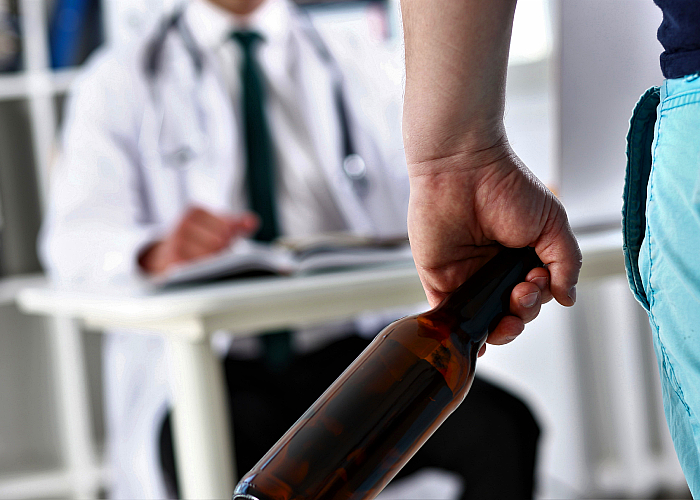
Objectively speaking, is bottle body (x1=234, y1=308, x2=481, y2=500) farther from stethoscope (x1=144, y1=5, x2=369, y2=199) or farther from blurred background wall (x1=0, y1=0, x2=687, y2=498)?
blurred background wall (x1=0, y1=0, x2=687, y2=498)

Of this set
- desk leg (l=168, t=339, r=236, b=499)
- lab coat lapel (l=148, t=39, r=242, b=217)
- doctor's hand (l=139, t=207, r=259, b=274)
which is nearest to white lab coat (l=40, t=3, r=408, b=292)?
lab coat lapel (l=148, t=39, r=242, b=217)

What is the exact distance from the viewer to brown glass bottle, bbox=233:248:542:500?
0.32 meters

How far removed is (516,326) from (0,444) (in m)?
1.96

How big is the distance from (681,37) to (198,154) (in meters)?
1.20

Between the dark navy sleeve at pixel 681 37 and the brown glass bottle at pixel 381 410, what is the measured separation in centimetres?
16

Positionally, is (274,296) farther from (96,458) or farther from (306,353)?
(96,458)

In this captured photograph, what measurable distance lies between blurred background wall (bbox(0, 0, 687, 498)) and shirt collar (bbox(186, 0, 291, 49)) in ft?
0.80

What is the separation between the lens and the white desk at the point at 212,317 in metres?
0.72

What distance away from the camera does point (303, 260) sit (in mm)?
859

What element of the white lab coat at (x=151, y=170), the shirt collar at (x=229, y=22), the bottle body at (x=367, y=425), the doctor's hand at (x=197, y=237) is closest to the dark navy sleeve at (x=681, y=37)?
the bottle body at (x=367, y=425)

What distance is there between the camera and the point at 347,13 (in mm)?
2090

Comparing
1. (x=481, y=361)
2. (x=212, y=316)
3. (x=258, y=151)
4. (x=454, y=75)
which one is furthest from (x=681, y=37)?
(x=481, y=361)

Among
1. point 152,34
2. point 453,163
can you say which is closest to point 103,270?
point 152,34

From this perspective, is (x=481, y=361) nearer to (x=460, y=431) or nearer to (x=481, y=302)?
(x=460, y=431)
